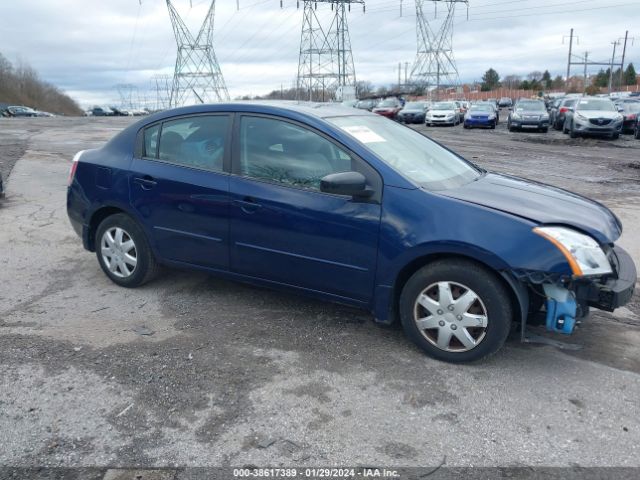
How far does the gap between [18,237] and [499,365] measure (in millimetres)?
5827

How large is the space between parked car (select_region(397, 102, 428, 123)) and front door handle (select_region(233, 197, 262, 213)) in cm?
3119

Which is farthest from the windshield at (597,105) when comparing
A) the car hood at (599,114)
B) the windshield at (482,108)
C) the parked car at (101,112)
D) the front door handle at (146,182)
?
the parked car at (101,112)

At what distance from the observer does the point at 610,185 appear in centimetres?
1125

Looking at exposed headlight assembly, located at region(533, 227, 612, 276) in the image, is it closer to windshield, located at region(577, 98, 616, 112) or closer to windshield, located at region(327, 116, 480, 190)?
windshield, located at region(327, 116, 480, 190)

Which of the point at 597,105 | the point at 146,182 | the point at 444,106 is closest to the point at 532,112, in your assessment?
the point at 597,105

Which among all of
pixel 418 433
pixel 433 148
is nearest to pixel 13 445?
pixel 418 433

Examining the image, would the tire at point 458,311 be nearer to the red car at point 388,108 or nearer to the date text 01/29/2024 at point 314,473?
the date text 01/29/2024 at point 314,473

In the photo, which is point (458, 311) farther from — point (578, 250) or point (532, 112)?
point (532, 112)

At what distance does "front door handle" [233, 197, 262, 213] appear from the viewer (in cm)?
415

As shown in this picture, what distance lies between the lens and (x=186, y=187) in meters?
4.47

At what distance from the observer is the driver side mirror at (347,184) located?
12.1 ft

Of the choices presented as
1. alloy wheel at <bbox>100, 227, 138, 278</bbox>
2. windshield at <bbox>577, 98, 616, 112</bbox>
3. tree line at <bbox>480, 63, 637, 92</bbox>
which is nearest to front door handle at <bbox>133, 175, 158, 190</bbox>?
alloy wheel at <bbox>100, 227, 138, 278</bbox>

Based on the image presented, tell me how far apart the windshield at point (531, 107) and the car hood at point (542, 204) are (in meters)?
23.5

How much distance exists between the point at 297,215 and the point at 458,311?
127 centimetres
